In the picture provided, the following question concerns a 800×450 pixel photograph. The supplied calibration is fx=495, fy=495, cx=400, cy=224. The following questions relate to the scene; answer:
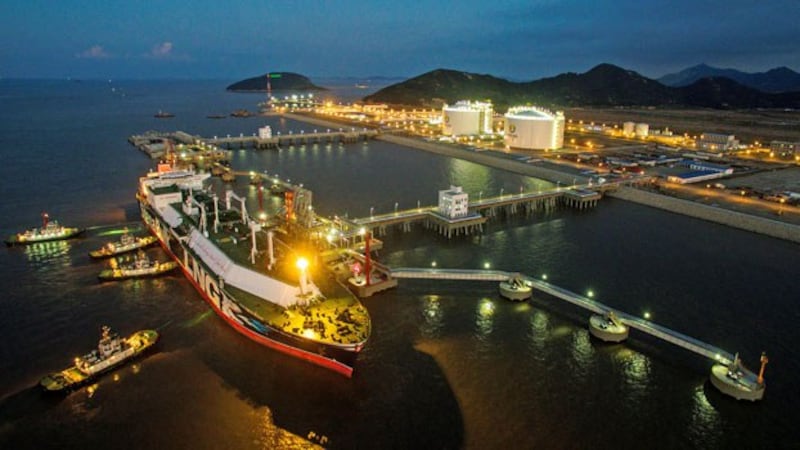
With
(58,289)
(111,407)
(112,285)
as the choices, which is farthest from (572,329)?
(58,289)

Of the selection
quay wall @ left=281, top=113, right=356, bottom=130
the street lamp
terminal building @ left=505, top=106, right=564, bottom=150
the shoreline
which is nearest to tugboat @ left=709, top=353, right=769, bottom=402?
the street lamp

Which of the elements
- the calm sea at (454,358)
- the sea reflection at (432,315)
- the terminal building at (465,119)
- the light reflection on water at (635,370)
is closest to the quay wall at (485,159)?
the terminal building at (465,119)

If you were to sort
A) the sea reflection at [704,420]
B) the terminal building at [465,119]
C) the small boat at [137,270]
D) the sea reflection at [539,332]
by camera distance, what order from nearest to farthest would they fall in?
1. the sea reflection at [704,420]
2. the sea reflection at [539,332]
3. the small boat at [137,270]
4. the terminal building at [465,119]

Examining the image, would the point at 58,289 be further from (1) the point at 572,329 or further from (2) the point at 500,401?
(1) the point at 572,329

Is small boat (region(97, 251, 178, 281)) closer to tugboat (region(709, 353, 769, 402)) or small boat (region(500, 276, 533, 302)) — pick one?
small boat (region(500, 276, 533, 302))

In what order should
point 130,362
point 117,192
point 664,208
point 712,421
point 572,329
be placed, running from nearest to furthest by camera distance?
point 712,421 < point 130,362 < point 572,329 < point 664,208 < point 117,192

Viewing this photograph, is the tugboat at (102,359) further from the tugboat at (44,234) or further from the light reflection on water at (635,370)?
the light reflection on water at (635,370)

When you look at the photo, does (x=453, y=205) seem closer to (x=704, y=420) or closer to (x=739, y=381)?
(x=739, y=381)

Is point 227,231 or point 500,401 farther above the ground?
point 227,231
